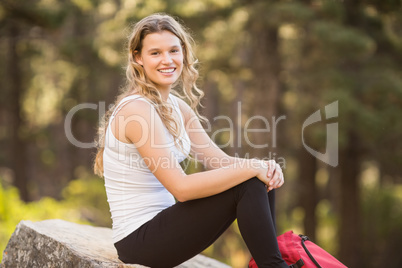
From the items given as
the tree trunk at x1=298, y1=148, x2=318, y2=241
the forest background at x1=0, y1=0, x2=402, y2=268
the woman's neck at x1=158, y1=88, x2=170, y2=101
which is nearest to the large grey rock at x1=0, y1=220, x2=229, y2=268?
the woman's neck at x1=158, y1=88, x2=170, y2=101

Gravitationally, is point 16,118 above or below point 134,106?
above

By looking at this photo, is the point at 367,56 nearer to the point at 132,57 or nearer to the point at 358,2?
the point at 358,2

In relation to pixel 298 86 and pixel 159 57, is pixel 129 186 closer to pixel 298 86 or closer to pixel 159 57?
pixel 159 57

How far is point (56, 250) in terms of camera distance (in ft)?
9.03

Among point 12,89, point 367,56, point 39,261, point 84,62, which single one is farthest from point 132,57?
point 12,89

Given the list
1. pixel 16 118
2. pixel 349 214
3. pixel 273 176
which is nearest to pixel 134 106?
pixel 273 176

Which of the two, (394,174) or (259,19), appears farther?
(394,174)

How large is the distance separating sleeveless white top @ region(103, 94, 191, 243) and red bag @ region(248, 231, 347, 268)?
0.61 metres

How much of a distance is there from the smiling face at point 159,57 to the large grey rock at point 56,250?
1.03m

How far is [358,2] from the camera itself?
9000 millimetres

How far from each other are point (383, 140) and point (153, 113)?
25.5 ft

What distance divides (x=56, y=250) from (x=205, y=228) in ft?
2.95

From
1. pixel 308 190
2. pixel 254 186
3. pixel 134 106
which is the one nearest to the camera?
pixel 254 186

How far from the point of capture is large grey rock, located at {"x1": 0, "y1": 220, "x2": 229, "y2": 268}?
267 centimetres
